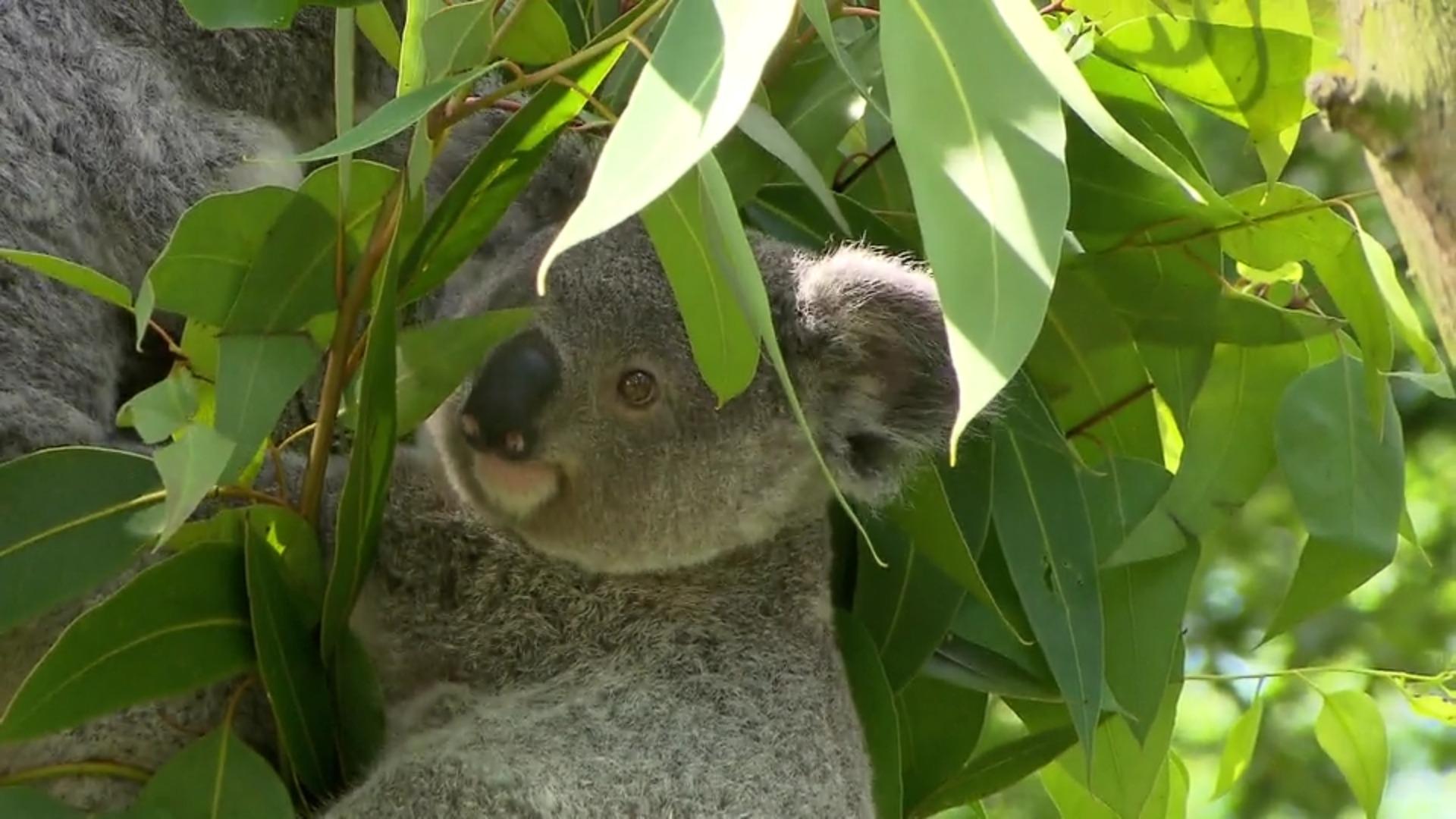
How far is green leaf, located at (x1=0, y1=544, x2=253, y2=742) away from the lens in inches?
62.1

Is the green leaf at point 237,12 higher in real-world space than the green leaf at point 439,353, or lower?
higher

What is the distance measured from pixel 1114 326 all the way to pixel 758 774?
24.0 inches

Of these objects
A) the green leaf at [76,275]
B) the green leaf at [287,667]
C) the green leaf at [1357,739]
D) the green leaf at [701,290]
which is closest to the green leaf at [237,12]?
the green leaf at [76,275]

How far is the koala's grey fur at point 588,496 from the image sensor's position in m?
1.84

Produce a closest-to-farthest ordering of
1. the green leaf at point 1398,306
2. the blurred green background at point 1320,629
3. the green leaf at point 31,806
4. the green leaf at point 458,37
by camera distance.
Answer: the green leaf at point 458,37, the green leaf at point 31,806, the green leaf at point 1398,306, the blurred green background at point 1320,629

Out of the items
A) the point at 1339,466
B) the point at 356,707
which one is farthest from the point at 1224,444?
the point at 356,707

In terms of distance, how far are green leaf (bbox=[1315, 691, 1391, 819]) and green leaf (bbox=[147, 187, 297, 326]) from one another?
1.42 meters

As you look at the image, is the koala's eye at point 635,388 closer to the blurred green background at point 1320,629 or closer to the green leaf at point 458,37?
the green leaf at point 458,37

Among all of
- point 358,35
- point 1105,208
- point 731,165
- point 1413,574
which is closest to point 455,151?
point 358,35

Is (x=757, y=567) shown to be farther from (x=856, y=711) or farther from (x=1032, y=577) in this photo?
(x=1032, y=577)

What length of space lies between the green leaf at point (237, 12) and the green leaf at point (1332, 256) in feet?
3.23

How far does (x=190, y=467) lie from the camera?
1356 millimetres

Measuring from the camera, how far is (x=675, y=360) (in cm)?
196

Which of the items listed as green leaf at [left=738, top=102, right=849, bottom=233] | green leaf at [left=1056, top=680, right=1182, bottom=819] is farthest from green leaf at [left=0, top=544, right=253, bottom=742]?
green leaf at [left=1056, top=680, right=1182, bottom=819]
